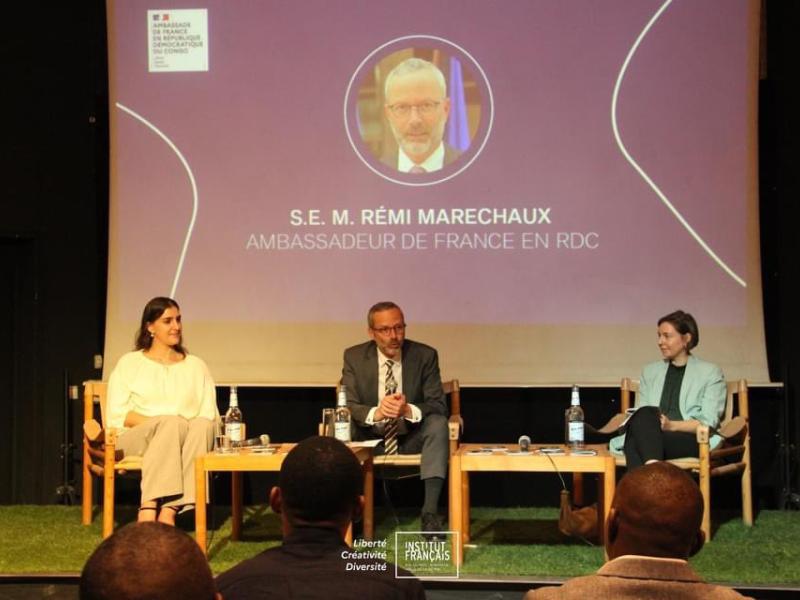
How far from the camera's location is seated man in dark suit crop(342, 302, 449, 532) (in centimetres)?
462

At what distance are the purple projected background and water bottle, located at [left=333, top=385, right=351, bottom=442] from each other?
914 mm

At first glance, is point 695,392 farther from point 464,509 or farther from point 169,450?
point 169,450

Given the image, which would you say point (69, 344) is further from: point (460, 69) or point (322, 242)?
point (460, 69)

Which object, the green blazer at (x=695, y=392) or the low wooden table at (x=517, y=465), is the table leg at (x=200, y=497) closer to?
the low wooden table at (x=517, y=465)

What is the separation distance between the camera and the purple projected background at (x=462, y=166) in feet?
17.1

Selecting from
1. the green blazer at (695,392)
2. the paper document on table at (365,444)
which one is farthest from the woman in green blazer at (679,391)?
the paper document on table at (365,444)

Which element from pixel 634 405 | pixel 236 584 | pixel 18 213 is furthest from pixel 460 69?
pixel 236 584

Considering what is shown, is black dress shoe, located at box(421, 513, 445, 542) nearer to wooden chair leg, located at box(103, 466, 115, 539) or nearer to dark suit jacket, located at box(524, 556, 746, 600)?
wooden chair leg, located at box(103, 466, 115, 539)

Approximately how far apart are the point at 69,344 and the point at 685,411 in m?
3.16

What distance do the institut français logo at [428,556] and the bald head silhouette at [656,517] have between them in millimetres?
2245

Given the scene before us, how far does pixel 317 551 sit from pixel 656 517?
0.54m

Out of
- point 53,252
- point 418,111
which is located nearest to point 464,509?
point 418,111

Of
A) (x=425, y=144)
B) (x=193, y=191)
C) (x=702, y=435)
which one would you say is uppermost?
(x=425, y=144)

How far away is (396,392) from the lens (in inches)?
193
